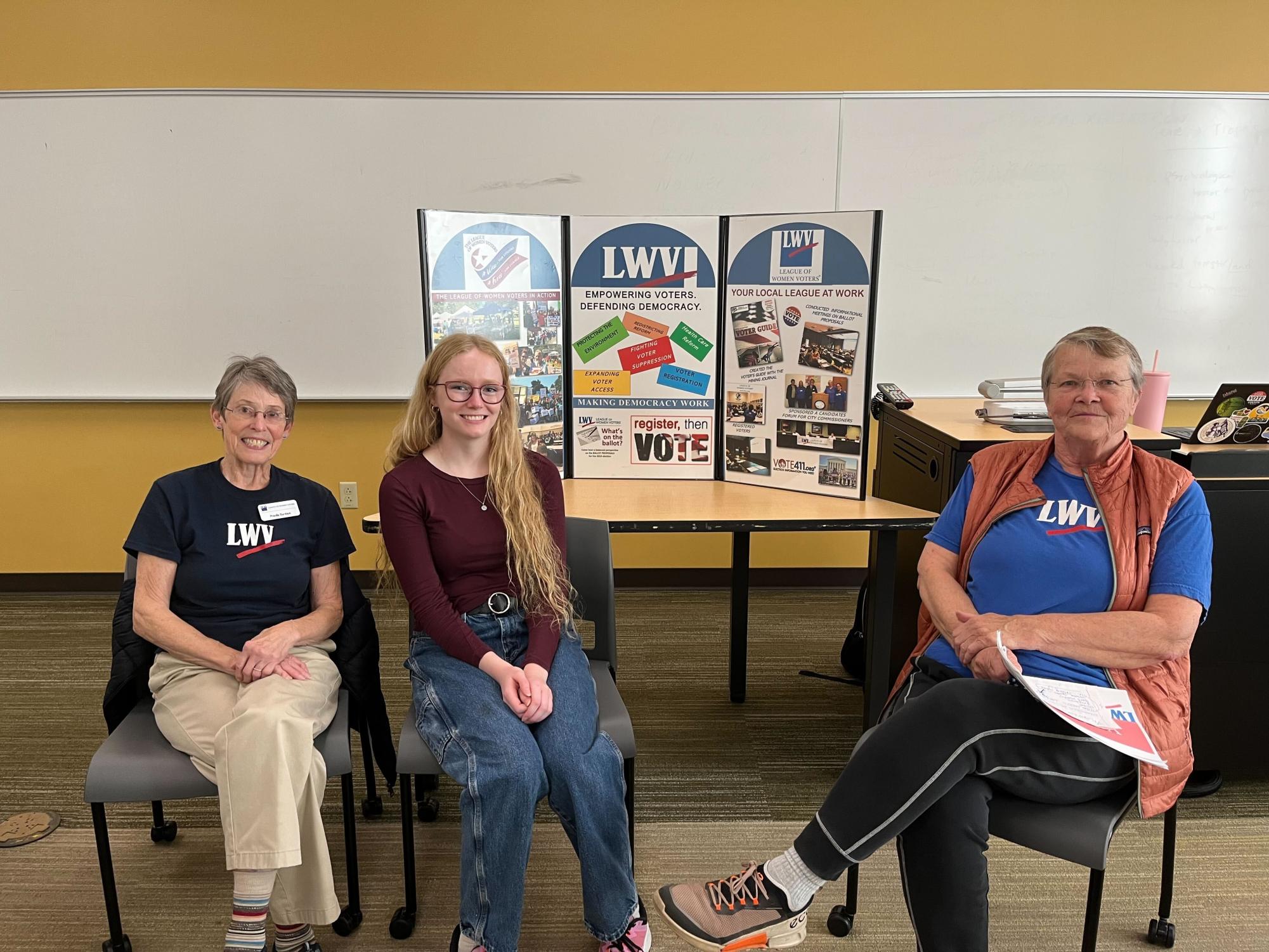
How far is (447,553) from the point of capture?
6.10 ft

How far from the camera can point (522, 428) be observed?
2574 mm

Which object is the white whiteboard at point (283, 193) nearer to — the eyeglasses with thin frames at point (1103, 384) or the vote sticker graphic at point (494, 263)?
the vote sticker graphic at point (494, 263)

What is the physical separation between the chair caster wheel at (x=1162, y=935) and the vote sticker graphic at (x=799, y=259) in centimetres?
163

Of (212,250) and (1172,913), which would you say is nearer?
(1172,913)

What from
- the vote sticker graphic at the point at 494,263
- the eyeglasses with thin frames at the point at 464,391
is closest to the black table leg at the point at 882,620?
the eyeglasses with thin frames at the point at 464,391

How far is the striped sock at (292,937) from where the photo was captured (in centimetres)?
167

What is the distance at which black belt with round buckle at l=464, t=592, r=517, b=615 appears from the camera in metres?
1.87

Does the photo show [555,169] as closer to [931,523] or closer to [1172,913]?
[931,523]

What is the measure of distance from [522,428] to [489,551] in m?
0.76

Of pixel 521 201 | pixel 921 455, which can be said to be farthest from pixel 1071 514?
pixel 521 201

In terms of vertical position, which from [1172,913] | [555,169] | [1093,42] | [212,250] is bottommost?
[1172,913]

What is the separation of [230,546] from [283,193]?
224 centimetres

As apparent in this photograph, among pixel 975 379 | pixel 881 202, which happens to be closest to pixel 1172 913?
pixel 975 379

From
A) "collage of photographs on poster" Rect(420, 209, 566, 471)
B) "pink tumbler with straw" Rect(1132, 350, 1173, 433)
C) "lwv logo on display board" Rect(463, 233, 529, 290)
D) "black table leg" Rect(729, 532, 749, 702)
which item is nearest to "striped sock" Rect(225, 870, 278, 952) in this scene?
"collage of photographs on poster" Rect(420, 209, 566, 471)
